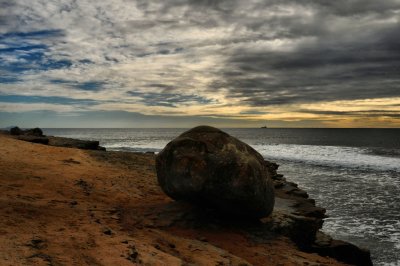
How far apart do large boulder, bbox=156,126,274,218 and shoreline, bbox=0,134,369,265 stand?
1.84ft

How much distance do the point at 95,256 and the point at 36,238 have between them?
116 cm

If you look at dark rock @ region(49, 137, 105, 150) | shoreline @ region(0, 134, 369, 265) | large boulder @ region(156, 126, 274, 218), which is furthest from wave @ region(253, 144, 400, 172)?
large boulder @ region(156, 126, 274, 218)

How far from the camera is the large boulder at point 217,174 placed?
29.6 ft

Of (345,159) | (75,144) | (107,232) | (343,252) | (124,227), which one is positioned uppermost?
(75,144)

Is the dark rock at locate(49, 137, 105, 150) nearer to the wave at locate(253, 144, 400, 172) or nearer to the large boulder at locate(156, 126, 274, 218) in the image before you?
the large boulder at locate(156, 126, 274, 218)

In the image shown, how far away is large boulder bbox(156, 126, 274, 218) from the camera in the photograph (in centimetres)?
903

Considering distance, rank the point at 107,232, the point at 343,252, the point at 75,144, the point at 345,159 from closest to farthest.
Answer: the point at 107,232 < the point at 343,252 < the point at 75,144 < the point at 345,159

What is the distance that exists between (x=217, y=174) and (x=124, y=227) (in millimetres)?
2601

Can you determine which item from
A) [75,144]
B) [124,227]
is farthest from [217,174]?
[75,144]

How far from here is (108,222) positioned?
26.7 ft

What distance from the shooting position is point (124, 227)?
8062mm

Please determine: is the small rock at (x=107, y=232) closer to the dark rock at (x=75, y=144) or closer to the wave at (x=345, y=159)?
the dark rock at (x=75, y=144)

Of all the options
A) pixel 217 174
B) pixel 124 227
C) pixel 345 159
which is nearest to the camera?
pixel 124 227

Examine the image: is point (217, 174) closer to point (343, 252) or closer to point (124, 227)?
point (124, 227)
